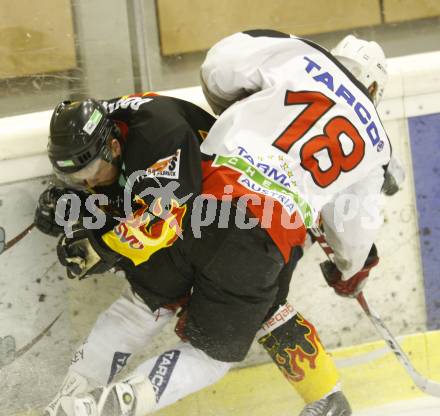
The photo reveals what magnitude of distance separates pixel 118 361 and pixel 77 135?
678 millimetres

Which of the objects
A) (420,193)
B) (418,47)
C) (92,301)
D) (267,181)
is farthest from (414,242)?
(92,301)

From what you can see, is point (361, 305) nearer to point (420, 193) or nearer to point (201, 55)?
point (420, 193)

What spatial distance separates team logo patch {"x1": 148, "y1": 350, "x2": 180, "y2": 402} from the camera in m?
2.13

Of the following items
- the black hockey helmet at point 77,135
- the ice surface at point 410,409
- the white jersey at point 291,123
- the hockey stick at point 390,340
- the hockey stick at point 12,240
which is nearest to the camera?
the black hockey helmet at point 77,135

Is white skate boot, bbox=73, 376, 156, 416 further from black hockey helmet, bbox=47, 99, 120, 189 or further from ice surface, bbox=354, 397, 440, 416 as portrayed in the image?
ice surface, bbox=354, 397, 440, 416

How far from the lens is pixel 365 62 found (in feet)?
7.79

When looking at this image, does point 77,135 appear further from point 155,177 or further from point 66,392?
point 66,392

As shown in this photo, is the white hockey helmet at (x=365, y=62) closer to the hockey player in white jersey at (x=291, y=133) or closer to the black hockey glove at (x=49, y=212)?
the hockey player in white jersey at (x=291, y=133)

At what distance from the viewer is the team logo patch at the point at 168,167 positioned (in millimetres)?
2027

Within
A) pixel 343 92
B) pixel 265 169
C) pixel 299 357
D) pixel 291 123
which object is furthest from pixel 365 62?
pixel 299 357

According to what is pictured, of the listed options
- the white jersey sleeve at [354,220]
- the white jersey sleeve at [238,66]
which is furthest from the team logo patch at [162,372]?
the white jersey sleeve at [238,66]

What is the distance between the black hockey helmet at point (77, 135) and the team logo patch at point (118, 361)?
22.2 inches

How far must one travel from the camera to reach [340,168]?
7.18ft

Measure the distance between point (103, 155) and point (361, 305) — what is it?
1.03 meters
